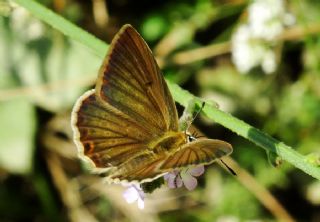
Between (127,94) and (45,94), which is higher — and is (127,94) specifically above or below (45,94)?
below

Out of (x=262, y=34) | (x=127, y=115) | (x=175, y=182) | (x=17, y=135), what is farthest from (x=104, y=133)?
(x=262, y=34)

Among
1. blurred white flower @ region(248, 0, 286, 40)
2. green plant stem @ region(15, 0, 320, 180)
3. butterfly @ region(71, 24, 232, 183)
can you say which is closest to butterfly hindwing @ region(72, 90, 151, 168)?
butterfly @ region(71, 24, 232, 183)

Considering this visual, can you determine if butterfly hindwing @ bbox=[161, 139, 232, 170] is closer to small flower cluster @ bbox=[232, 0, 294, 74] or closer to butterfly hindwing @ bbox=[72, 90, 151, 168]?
butterfly hindwing @ bbox=[72, 90, 151, 168]

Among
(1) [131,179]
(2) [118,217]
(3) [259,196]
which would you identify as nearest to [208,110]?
(1) [131,179]

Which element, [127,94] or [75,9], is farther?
[75,9]

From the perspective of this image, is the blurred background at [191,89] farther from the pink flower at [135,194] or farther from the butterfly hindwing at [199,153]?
the butterfly hindwing at [199,153]

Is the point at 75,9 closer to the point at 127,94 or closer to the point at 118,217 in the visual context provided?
the point at 118,217

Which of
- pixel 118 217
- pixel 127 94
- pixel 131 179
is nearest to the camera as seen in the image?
pixel 131 179

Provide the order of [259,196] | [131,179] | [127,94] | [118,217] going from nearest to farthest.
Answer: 1. [131,179]
2. [127,94]
3. [259,196]
4. [118,217]
